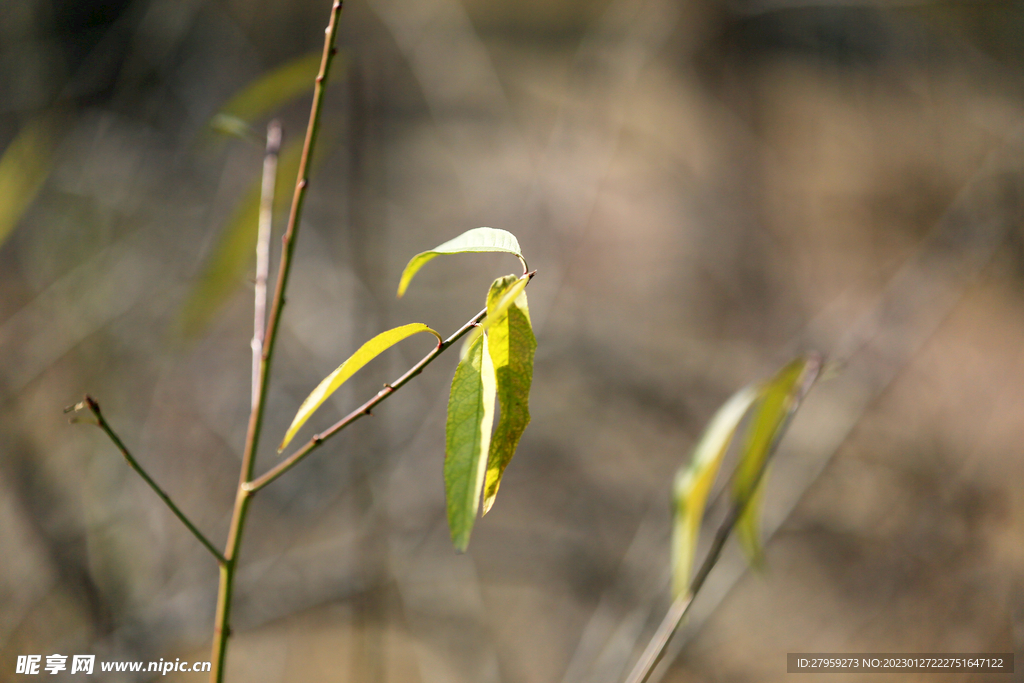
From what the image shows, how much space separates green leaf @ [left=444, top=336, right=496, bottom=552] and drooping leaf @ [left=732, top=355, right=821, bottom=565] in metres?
0.17

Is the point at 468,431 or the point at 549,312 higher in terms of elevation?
the point at 549,312

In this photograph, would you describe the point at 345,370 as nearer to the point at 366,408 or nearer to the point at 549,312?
the point at 366,408

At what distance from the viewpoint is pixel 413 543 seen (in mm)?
954

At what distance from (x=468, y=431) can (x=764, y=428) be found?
21 centimetres

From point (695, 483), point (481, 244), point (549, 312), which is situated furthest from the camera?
point (549, 312)

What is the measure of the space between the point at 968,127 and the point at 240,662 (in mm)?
1548

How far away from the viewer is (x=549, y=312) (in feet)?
3.29

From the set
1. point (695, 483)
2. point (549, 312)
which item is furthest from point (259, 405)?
point (549, 312)

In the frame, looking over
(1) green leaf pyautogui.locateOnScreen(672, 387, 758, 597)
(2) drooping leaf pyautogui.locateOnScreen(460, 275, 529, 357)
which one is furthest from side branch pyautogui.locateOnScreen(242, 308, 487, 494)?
(1) green leaf pyautogui.locateOnScreen(672, 387, 758, 597)

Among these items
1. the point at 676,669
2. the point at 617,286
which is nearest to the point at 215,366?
the point at 617,286

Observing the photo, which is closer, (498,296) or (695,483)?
(498,296)

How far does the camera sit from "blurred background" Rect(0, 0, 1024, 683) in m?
0.89

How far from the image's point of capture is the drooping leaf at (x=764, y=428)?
0.30m

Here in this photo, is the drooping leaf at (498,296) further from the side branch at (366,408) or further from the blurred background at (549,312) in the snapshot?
the blurred background at (549,312)
